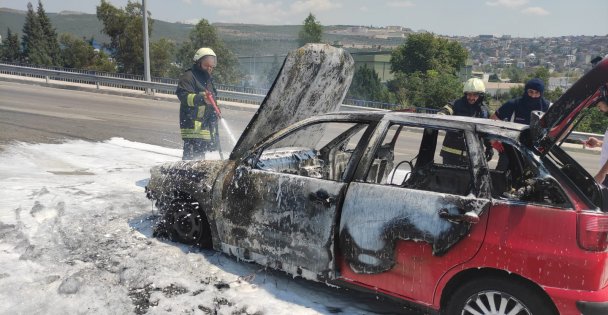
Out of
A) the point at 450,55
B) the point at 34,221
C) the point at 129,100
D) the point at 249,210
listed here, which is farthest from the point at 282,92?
the point at 450,55

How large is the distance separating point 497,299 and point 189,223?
8.67ft

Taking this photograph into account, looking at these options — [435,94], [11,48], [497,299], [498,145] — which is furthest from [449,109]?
[11,48]

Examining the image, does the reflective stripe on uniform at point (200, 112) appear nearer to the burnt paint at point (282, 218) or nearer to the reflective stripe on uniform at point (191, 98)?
the reflective stripe on uniform at point (191, 98)

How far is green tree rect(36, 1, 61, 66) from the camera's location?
57.2 meters

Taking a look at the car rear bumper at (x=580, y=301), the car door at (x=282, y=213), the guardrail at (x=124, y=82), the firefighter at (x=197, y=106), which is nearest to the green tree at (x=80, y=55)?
the guardrail at (x=124, y=82)

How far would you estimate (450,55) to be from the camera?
249ft

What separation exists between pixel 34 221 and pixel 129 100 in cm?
1479

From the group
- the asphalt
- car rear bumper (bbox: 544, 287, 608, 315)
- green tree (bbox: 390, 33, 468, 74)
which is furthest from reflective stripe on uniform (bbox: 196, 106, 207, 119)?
green tree (bbox: 390, 33, 468, 74)

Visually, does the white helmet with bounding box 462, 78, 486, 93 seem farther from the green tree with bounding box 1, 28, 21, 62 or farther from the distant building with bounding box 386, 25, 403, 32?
the distant building with bounding box 386, 25, 403, 32

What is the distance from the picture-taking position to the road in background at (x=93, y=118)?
10.1 m

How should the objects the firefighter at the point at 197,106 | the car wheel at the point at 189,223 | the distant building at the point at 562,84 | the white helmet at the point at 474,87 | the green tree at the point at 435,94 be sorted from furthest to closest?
the green tree at the point at 435,94 < the firefighter at the point at 197,106 < the white helmet at the point at 474,87 < the car wheel at the point at 189,223 < the distant building at the point at 562,84

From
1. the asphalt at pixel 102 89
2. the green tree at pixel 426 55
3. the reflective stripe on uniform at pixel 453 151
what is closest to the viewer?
the reflective stripe on uniform at pixel 453 151

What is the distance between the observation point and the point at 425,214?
2916mm

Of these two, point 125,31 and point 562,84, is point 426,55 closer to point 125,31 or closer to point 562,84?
point 125,31
